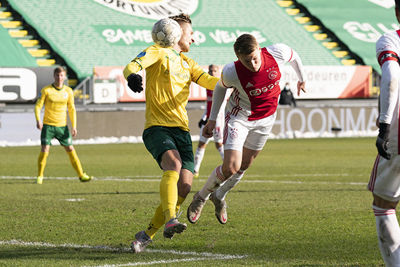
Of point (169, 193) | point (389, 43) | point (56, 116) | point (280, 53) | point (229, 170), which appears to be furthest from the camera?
point (56, 116)

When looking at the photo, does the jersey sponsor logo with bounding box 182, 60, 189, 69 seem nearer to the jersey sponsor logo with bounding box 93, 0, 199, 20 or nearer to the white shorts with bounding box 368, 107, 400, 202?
the white shorts with bounding box 368, 107, 400, 202

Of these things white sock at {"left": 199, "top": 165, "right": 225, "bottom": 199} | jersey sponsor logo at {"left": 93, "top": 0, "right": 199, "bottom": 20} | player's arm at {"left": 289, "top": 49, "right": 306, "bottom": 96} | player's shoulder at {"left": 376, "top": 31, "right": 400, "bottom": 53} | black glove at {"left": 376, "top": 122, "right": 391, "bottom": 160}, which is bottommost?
jersey sponsor logo at {"left": 93, "top": 0, "right": 199, "bottom": 20}

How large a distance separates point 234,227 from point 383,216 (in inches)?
144

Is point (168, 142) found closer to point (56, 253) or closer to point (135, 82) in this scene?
point (135, 82)

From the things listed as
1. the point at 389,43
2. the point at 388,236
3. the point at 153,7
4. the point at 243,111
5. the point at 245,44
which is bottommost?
the point at 153,7

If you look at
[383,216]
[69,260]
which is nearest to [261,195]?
[69,260]

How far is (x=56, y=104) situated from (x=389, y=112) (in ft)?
→ 37.9

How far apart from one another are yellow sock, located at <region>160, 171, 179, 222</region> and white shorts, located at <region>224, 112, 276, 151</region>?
1.77 meters

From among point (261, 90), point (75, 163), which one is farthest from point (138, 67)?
point (75, 163)

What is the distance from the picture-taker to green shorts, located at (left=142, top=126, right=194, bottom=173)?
24.4 feet

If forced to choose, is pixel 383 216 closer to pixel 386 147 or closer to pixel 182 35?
pixel 386 147

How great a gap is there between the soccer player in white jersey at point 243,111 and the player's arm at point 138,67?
117 centimetres

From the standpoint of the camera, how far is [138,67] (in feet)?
23.7

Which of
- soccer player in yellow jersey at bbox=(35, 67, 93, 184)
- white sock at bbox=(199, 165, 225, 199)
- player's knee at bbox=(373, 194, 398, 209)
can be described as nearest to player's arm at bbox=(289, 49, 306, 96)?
white sock at bbox=(199, 165, 225, 199)
